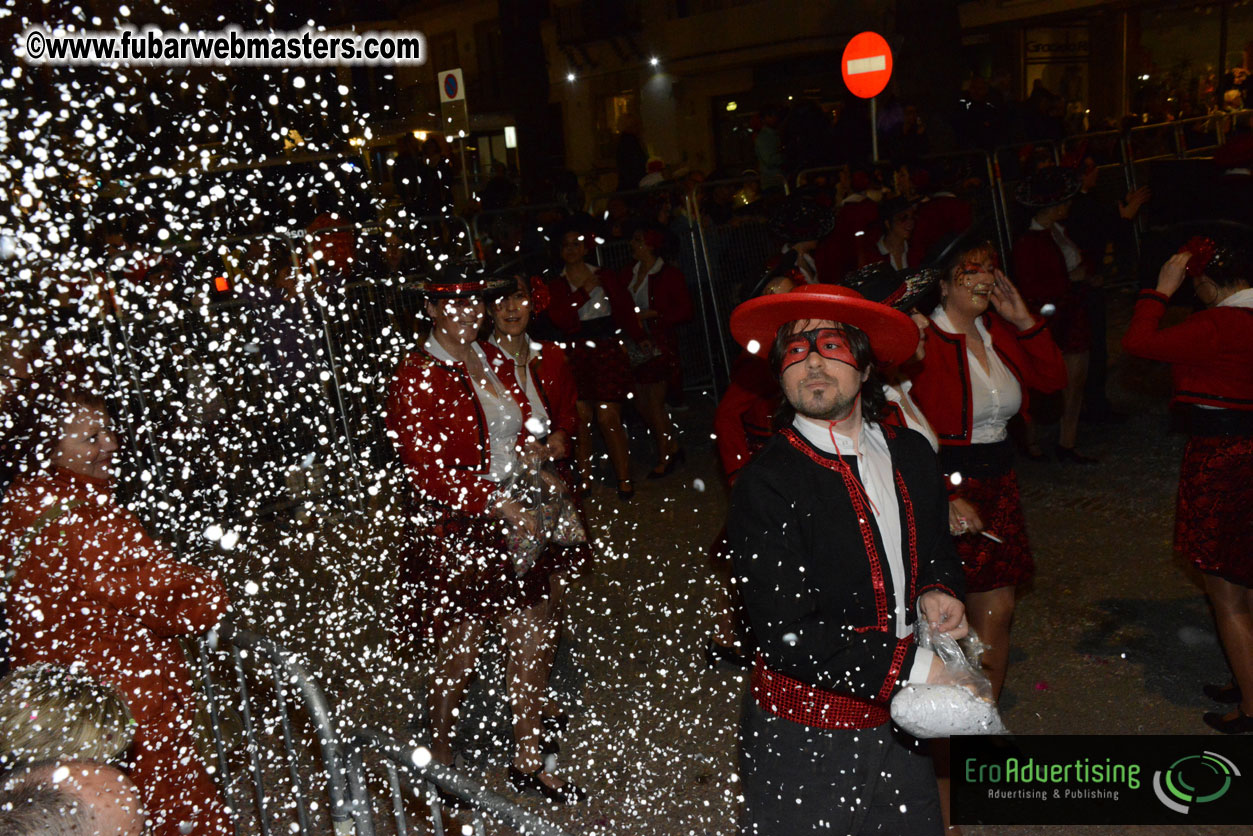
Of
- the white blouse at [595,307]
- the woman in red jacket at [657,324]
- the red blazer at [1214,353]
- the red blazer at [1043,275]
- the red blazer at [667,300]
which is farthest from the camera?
the red blazer at [667,300]

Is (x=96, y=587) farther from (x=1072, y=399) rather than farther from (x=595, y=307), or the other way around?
(x=1072, y=399)

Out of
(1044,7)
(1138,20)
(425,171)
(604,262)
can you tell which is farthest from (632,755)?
(1138,20)

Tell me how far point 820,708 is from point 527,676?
1.75 m

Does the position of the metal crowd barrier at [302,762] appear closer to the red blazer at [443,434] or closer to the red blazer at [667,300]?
the red blazer at [443,434]

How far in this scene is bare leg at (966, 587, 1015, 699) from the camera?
147 inches

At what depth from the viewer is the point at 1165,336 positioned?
12.8 ft

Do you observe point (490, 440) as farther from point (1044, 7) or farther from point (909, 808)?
point (1044, 7)

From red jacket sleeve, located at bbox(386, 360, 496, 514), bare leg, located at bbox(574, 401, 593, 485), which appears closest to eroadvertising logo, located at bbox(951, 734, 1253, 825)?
red jacket sleeve, located at bbox(386, 360, 496, 514)

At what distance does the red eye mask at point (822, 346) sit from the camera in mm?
2592

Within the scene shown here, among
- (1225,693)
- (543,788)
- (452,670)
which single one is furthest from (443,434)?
(1225,693)

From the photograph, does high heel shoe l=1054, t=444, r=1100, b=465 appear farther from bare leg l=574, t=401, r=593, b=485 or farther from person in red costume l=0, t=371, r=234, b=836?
person in red costume l=0, t=371, r=234, b=836

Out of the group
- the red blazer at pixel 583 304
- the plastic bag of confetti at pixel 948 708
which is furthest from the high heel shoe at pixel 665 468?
the plastic bag of confetti at pixel 948 708

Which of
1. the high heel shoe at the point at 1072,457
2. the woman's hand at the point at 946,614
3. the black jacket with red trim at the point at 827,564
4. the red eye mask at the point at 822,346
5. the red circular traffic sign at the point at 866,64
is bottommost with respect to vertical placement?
the high heel shoe at the point at 1072,457

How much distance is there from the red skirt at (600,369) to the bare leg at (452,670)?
3407mm
